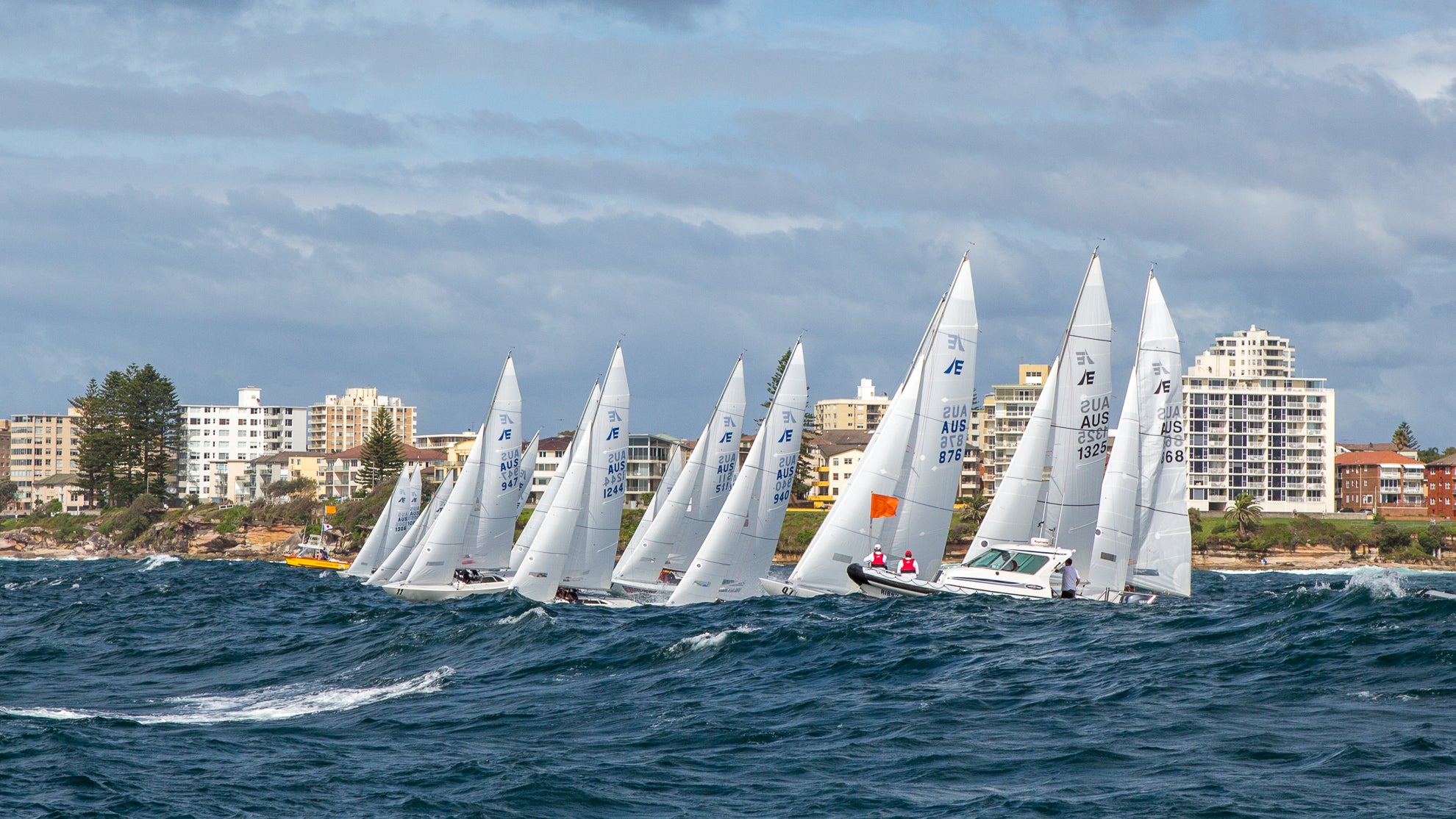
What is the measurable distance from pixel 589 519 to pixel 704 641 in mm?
17798

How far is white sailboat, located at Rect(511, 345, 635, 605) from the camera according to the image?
4347 centimetres

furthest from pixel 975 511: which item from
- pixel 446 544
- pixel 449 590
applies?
pixel 449 590

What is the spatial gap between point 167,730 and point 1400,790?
54.9ft

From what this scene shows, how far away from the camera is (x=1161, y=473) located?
3897cm

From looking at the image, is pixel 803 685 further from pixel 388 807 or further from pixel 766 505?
pixel 766 505

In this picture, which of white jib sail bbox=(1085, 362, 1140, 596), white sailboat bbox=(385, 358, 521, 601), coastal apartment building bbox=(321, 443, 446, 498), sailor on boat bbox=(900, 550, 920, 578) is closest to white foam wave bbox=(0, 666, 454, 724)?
sailor on boat bbox=(900, 550, 920, 578)

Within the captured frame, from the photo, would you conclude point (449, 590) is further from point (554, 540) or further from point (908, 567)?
point (908, 567)

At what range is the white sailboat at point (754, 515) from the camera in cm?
4131

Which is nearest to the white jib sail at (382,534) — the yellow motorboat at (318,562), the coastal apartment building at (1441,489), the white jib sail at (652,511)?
the white jib sail at (652,511)

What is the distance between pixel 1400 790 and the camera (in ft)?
50.0

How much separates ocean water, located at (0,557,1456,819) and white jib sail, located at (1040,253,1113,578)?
4.05 metres

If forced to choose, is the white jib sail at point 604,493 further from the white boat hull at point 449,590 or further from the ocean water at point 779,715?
the ocean water at point 779,715

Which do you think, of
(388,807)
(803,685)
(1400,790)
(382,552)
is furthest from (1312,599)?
(382,552)

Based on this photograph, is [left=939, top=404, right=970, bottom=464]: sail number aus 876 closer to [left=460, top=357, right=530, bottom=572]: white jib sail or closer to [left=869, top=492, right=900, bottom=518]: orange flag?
[left=869, top=492, right=900, bottom=518]: orange flag
